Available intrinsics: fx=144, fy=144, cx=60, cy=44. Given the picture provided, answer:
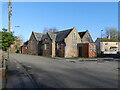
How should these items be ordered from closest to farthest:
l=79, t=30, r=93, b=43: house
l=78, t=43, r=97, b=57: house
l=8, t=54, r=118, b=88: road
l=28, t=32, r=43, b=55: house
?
l=8, t=54, r=118, b=88: road < l=78, t=43, r=97, b=57: house < l=79, t=30, r=93, b=43: house < l=28, t=32, r=43, b=55: house

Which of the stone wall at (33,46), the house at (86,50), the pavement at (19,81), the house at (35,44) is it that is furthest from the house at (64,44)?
the pavement at (19,81)

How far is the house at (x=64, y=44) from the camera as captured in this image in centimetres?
3441

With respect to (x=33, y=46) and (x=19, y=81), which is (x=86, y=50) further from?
(x=19, y=81)

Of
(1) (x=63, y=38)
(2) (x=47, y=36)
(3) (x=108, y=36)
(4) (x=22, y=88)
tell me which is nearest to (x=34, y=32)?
(2) (x=47, y=36)

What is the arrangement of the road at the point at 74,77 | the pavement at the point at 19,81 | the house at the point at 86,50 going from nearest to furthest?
the pavement at the point at 19,81, the road at the point at 74,77, the house at the point at 86,50

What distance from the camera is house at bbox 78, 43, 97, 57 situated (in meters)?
33.6

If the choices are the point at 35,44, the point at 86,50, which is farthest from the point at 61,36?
the point at 35,44

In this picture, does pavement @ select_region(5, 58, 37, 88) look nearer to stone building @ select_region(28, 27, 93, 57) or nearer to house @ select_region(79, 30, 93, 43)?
stone building @ select_region(28, 27, 93, 57)

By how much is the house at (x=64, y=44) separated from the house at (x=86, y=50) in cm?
108

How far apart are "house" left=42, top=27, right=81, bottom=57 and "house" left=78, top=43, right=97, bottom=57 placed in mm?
1085

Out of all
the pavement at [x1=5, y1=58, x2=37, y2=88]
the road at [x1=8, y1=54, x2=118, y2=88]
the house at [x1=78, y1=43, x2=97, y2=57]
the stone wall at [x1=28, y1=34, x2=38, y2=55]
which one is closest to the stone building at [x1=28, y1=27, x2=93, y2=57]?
the house at [x1=78, y1=43, x2=97, y2=57]

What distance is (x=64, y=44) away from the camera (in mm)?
33750

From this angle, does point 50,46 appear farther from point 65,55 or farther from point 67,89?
point 67,89

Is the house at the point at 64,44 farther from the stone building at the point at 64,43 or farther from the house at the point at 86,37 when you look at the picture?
the house at the point at 86,37
